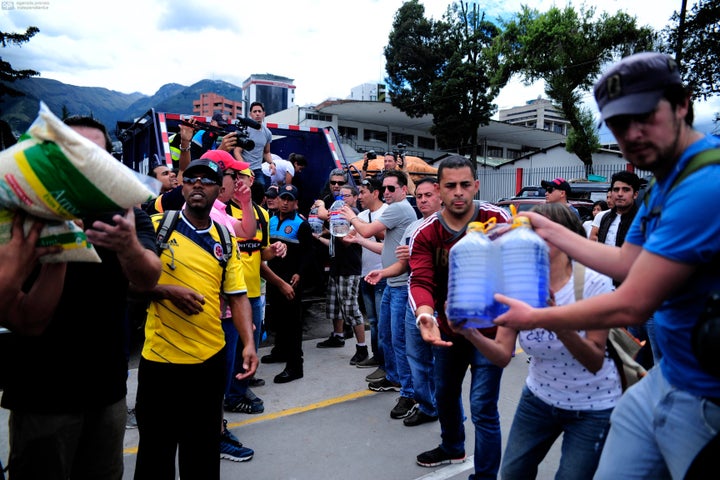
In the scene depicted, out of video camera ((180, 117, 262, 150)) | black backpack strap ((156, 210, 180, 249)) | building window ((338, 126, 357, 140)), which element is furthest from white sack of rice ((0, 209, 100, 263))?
building window ((338, 126, 357, 140))

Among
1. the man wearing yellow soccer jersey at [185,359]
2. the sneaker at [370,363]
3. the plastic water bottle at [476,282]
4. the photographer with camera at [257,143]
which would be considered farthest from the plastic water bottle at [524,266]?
the photographer with camera at [257,143]

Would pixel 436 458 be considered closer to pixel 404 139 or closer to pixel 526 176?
pixel 526 176

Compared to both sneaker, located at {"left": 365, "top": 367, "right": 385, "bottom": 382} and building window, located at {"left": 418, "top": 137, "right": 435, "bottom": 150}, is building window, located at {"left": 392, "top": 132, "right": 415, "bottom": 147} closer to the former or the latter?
building window, located at {"left": 418, "top": 137, "right": 435, "bottom": 150}

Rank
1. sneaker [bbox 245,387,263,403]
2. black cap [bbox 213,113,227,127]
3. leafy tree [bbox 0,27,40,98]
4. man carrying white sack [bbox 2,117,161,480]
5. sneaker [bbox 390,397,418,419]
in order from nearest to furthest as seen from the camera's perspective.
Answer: man carrying white sack [bbox 2,117,161,480]
sneaker [bbox 390,397,418,419]
sneaker [bbox 245,387,263,403]
black cap [bbox 213,113,227,127]
leafy tree [bbox 0,27,40,98]

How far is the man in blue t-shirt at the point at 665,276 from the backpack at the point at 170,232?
1.82 m

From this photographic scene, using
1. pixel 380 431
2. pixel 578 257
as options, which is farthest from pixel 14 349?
pixel 380 431

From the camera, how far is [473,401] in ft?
10.2

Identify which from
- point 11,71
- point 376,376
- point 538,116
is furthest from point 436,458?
point 538,116

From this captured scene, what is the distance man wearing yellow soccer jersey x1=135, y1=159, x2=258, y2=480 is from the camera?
267 centimetres

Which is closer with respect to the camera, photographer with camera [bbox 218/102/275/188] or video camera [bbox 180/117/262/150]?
video camera [bbox 180/117/262/150]

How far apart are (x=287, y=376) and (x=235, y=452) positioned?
5.33ft

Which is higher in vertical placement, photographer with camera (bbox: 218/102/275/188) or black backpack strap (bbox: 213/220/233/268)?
photographer with camera (bbox: 218/102/275/188)

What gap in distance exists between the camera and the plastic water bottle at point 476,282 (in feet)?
6.24

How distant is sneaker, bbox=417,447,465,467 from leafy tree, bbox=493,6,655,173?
84.8 ft
